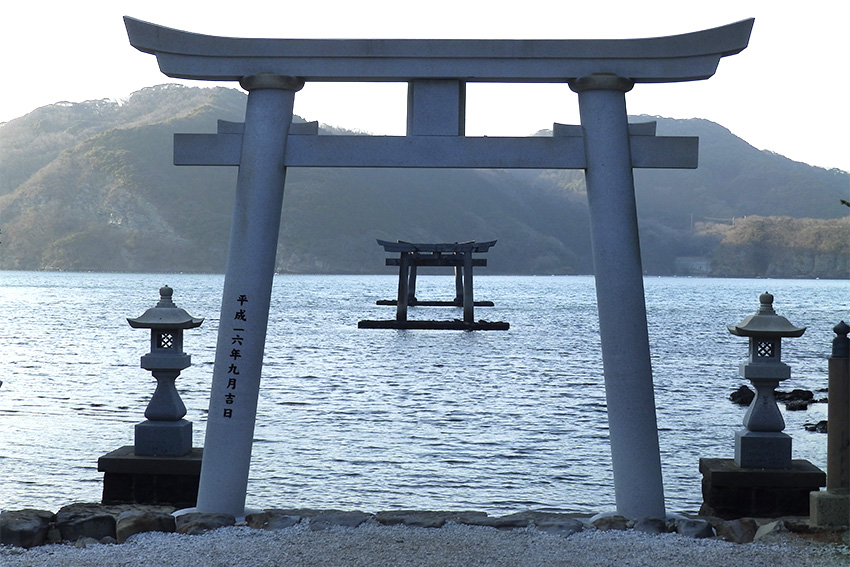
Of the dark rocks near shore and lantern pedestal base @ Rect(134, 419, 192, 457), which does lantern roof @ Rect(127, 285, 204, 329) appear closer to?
lantern pedestal base @ Rect(134, 419, 192, 457)

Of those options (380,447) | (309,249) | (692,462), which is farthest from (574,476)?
(309,249)

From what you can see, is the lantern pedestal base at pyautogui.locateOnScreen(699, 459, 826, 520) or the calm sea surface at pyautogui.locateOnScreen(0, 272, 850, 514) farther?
the calm sea surface at pyautogui.locateOnScreen(0, 272, 850, 514)

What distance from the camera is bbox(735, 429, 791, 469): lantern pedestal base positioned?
23.5 ft

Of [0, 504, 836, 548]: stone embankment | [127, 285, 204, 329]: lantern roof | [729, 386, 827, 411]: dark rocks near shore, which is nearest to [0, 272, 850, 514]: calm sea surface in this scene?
[729, 386, 827, 411]: dark rocks near shore

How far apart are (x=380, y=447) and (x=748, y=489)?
7.23 meters

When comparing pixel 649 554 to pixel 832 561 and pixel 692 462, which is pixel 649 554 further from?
pixel 692 462

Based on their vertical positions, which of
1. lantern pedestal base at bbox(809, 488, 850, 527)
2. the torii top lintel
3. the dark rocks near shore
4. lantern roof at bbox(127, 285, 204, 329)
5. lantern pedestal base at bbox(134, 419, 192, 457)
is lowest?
lantern pedestal base at bbox(809, 488, 850, 527)

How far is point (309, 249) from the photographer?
150 meters

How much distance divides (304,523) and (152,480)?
78.5 inches

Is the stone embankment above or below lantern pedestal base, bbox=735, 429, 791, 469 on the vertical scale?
below

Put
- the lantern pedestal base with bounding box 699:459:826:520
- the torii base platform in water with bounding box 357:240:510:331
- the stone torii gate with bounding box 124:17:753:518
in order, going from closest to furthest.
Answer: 1. the stone torii gate with bounding box 124:17:753:518
2. the lantern pedestal base with bounding box 699:459:826:520
3. the torii base platform in water with bounding box 357:240:510:331

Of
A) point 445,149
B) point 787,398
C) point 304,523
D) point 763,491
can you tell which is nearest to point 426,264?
point 787,398

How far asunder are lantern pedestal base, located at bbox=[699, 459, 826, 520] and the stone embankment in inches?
46.5

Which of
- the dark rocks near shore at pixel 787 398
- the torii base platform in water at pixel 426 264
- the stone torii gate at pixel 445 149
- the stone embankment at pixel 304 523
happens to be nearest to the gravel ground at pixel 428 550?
the stone embankment at pixel 304 523
